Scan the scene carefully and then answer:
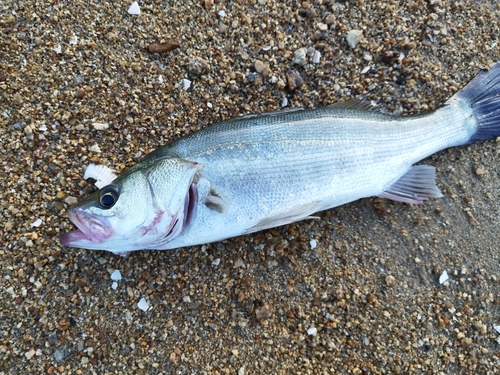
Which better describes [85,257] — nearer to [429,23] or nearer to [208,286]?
[208,286]

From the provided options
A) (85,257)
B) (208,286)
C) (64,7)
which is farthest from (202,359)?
(64,7)

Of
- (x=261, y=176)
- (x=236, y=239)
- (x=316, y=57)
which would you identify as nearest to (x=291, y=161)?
(x=261, y=176)

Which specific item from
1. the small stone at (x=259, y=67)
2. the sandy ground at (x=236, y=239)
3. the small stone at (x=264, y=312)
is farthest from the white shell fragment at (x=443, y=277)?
the small stone at (x=259, y=67)

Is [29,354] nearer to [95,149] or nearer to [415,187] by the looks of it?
[95,149]

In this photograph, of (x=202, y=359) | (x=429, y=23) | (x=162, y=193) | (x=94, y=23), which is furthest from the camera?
(x=429, y=23)

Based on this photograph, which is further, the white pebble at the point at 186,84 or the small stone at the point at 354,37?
the small stone at the point at 354,37

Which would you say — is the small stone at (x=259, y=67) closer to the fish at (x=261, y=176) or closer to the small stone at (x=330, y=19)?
the fish at (x=261, y=176)
